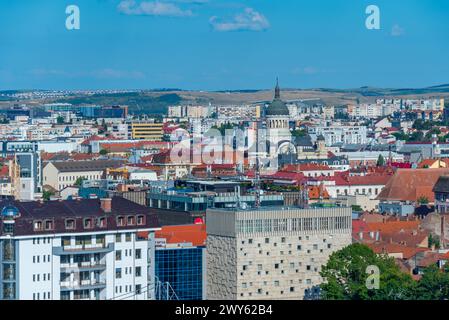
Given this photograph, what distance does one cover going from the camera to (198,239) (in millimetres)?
19969

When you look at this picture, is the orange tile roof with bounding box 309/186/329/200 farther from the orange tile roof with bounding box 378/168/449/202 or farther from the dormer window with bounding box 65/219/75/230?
the dormer window with bounding box 65/219/75/230

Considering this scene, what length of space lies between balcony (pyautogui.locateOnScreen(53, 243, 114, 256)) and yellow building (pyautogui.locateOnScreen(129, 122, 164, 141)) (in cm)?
7211

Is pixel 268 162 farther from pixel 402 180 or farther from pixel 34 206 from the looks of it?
pixel 34 206

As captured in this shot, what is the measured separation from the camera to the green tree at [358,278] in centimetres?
1641

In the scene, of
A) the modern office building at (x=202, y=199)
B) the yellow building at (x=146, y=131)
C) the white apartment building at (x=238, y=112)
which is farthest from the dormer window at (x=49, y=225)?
the white apartment building at (x=238, y=112)

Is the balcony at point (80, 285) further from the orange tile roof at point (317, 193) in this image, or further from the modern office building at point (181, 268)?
the orange tile roof at point (317, 193)

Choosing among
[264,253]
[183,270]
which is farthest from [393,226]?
[183,270]

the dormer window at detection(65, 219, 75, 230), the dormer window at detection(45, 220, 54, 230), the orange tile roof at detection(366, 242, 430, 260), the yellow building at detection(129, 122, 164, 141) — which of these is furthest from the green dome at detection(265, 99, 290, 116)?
the dormer window at detection(45, 220, 54, 230)

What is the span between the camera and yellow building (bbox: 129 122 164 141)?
89438mm

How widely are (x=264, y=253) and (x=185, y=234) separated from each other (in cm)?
185

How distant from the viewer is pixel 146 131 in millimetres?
91188

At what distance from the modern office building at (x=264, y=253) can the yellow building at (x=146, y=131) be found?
6939 cm
